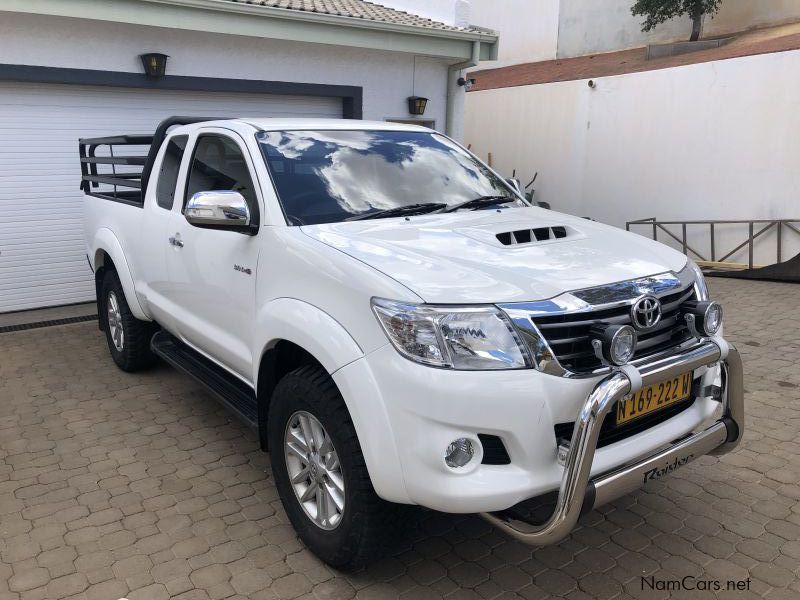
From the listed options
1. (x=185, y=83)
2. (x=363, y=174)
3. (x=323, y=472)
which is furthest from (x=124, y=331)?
(x=185, y=83)

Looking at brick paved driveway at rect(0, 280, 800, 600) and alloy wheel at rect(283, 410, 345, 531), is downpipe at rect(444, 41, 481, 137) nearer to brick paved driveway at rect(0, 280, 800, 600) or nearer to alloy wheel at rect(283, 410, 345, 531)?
brick paved driveway at rect(0, 280, 800, 600)

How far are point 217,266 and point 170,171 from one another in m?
1.20

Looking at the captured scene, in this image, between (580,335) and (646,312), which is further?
(646,312)

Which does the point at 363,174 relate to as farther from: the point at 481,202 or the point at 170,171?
the point at 170,171

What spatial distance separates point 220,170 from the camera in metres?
3.86

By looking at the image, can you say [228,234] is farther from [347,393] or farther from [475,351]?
[475,351]

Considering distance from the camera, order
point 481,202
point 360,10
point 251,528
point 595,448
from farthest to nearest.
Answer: point 360,10
point 481,202
point 251,528
point 595,448

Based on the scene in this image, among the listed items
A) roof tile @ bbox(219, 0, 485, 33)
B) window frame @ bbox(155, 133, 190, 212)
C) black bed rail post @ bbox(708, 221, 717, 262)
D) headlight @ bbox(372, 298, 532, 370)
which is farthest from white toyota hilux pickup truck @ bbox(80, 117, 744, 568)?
black bed rail post @ bbox(708, 221, 717, 262)

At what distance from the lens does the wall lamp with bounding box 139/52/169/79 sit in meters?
7.48

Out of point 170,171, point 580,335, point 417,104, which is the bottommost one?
point 580,335

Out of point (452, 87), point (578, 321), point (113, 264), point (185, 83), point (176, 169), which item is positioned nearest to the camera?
point (578, 321)

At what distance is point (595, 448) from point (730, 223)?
10.9m

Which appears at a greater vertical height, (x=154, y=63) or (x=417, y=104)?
(x=154, y=63)

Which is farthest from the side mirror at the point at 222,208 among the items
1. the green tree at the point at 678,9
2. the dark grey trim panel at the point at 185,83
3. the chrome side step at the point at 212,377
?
the green tree at the point at 678,9
